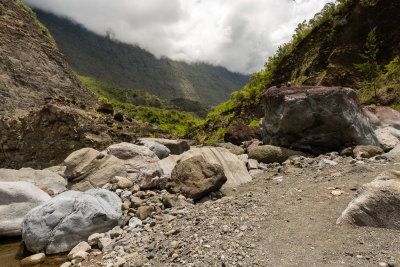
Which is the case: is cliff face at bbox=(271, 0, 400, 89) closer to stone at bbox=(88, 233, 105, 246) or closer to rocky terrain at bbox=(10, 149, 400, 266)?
rocky terrain at bbox=(10, 149, 400, 266)

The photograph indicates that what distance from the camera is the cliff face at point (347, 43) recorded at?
21.1 m

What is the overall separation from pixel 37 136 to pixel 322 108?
17901mm

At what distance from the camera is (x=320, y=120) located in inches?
452

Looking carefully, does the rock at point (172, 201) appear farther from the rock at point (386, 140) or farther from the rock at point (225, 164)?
the rock at point (386, 140)

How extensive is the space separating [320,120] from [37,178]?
1244 centimetres

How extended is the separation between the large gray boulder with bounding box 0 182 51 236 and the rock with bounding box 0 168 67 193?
2.11 metres

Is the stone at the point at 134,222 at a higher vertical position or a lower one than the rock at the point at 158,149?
lower

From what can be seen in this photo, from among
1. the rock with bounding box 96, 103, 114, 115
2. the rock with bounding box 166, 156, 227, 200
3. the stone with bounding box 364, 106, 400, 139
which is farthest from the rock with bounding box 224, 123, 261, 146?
the rock with bounding box 96, 103, 114, 115

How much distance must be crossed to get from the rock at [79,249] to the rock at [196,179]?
10.3ft

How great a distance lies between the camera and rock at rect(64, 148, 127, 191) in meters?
8.95

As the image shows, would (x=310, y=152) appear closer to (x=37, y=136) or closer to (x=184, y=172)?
(x=184, y=172)

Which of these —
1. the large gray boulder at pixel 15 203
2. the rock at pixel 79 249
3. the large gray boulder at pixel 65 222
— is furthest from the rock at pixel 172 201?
the large gray boulder at pixel 15 203

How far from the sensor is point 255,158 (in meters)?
11.5

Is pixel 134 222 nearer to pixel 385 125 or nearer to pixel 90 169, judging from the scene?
pixel 90 169
